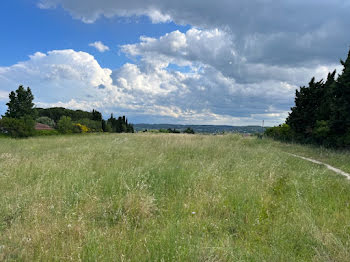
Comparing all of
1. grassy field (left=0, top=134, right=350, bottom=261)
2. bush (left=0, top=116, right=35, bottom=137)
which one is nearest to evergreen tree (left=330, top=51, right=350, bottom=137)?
grassy field (left=0, top=134, right=350, bottom=261)

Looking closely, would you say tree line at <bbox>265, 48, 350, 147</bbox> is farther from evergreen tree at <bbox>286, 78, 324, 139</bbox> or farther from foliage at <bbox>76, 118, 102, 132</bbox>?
foliage at <bbox>76, 118, 102, 132</bbox>

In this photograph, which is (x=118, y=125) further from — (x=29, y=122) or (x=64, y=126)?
(x=29, y=122)

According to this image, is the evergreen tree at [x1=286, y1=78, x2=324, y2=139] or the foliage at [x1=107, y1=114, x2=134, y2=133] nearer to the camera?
the evergreen tree at [x1=286, y1=78, x2=324, y2=139]

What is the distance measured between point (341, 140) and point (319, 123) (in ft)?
7.99

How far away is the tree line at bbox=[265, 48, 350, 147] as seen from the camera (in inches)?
639

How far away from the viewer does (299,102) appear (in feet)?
73.7

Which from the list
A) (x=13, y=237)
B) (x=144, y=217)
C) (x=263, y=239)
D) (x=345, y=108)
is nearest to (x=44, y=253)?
(x=13, y=237)

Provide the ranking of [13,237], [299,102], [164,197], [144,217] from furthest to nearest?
[299,102] < [164,197] < [144,217] < [13,237]

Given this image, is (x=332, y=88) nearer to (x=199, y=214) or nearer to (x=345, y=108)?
(x=345, y=108)

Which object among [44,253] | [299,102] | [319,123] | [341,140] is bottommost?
[44,253]

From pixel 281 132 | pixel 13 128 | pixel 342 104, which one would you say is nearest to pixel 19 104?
pixel 13 128

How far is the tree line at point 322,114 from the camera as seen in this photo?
1622cm

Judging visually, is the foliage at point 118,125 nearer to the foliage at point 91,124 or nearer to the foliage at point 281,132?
the foliage at point 91,124

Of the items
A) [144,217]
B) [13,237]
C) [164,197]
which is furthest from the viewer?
[164,197]
